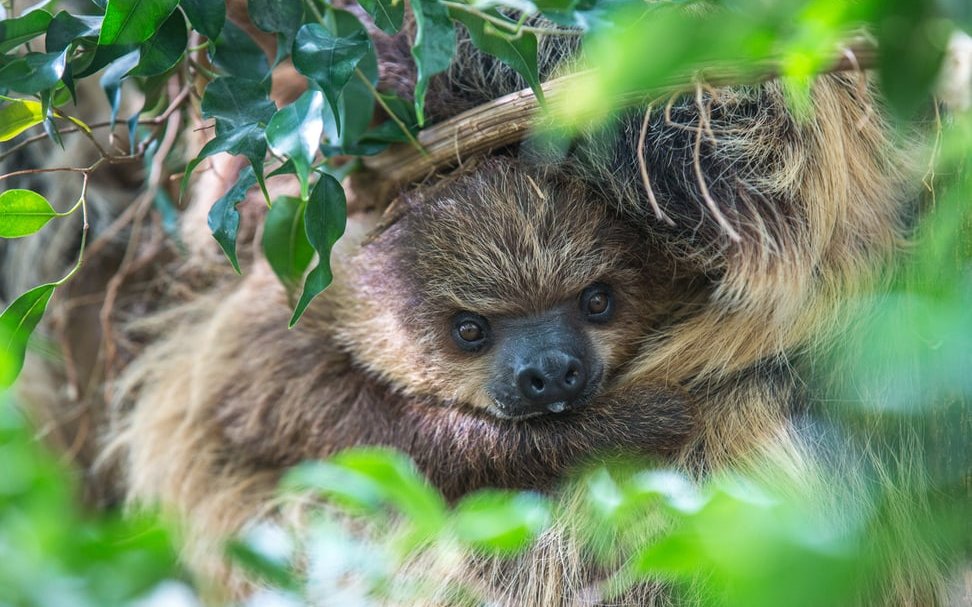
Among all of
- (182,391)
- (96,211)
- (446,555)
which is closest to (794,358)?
(446,555)

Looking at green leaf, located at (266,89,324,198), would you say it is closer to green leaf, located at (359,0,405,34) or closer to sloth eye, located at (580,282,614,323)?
green leaf, located at (359,0,405,34)

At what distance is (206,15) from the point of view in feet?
6.34

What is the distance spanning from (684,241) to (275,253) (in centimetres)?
102

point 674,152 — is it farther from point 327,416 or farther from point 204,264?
point 204,264

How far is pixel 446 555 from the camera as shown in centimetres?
255

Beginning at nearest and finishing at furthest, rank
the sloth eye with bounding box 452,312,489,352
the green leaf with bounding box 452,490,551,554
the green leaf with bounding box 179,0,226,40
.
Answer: the green leaf with bounding box 452,490,551,554
the green leaf with bounding box 179,0,226,40
the sloth eye with bounding box 452,312,489,352

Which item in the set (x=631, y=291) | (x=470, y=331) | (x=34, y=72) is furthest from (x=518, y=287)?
(x=34, y=72)

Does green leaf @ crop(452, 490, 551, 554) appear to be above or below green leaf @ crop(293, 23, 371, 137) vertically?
below

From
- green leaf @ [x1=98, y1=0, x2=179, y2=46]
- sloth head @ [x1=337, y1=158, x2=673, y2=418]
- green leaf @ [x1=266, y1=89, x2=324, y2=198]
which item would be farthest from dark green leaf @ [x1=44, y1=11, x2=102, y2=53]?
sloth head @ [x1=337, y1=158, x2=673, y2=418]

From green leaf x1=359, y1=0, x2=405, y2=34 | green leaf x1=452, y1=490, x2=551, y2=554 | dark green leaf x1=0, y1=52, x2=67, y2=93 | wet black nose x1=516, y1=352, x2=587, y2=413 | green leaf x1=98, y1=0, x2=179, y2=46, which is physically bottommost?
wet black nose x1=516, y1=352, x2=587, y2=413

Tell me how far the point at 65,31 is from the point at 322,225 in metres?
0.65

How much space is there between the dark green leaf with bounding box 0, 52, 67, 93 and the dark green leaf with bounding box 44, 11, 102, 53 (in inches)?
1.0

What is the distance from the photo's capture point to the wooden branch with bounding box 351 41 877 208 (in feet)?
6.52

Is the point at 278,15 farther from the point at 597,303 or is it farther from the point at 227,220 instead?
the point at 597,303
